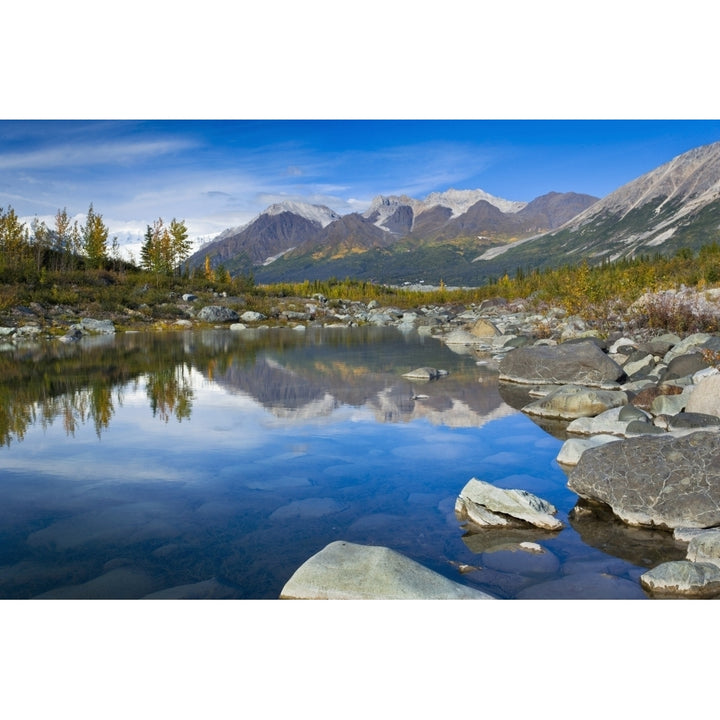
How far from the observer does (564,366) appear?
17141 mm

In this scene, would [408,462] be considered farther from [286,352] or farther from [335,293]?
[335,293]

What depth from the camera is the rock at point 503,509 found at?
7.11 metres

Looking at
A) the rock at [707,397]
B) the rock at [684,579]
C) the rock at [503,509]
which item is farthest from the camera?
the rock at [707,397]

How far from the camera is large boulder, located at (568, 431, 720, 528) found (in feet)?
22.5

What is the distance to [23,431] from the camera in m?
12.0

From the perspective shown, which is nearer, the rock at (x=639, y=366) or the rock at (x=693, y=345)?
the rock at (x=639, y=366)

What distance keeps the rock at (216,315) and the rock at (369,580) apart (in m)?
54.4

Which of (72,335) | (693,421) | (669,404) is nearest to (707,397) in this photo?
(693,421)

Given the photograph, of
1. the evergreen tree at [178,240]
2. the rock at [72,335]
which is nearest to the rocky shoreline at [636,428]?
the rock at [72,335]

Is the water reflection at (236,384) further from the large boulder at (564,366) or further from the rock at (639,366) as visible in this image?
the rock at (639,366)

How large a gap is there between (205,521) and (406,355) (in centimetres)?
2041

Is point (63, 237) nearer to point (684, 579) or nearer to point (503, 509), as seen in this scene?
point (503, 509)

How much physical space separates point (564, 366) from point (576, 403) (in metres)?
4.18
